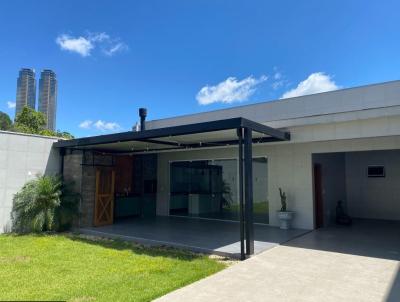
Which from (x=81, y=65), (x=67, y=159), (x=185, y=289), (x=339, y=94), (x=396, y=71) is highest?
(x=81, y=65)

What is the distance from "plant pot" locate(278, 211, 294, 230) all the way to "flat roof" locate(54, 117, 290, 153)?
2.50 metres

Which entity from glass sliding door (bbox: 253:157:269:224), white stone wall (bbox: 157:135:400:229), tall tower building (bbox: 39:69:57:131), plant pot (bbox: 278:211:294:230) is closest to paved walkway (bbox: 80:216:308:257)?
plant pot (bbox: 278:211:294:230)

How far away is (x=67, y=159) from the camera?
446 inches

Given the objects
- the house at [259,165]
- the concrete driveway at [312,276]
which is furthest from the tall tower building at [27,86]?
the concrete driveway at [312,276]

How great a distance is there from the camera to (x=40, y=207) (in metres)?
9.81

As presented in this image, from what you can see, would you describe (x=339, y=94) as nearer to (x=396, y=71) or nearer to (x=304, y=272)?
(x=396, y=71)

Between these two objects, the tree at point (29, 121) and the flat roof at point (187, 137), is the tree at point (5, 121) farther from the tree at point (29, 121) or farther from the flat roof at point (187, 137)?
the flat roof at point (187, 137)

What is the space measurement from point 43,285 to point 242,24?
12.3 m

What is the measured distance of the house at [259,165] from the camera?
26.9 ft

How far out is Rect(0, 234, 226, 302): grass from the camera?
4723mm

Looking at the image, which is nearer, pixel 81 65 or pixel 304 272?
pixel 304 272

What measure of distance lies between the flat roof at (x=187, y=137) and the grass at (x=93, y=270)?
284 cm

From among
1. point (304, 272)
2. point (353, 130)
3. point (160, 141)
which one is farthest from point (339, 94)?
point (304, 272)

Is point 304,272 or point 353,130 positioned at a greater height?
point 353,130
